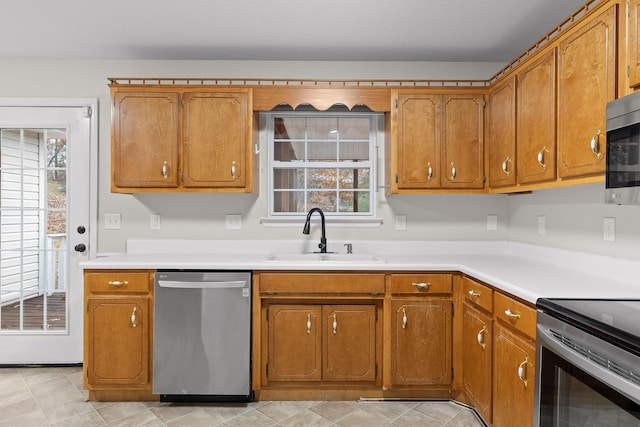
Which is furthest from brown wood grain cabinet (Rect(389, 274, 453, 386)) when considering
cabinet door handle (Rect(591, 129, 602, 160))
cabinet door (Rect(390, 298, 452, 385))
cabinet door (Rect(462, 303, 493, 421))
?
cabinet door handle (Rect(591, 129, 602, 160))

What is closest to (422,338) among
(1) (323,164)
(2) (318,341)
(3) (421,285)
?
(3) (421,285)

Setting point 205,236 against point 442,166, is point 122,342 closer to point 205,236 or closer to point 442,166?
point 205,236

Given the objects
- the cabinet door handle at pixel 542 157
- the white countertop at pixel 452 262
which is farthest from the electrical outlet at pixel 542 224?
the cabinet door handle at pixel 542 157

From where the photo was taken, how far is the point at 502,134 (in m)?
2.52

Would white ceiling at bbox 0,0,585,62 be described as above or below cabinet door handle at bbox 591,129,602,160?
above

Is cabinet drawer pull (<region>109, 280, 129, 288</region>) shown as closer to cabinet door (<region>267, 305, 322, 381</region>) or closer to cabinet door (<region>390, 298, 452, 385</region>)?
cabinet door (<region>267, 305, 322, 381</region>)

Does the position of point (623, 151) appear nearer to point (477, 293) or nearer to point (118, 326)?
point (477, 293)

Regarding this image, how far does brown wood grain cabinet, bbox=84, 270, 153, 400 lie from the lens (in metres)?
2.45

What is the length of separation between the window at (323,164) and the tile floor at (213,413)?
1.39m

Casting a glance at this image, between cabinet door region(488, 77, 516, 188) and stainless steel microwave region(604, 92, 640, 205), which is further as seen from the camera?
cabinet door region(488, 77, 516, 188)

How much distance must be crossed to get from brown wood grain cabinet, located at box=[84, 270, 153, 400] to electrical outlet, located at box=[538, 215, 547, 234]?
8.37ft

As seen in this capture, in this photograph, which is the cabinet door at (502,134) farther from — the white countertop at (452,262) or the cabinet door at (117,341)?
the cabinet door at (117,341)

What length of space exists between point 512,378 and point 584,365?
621mm

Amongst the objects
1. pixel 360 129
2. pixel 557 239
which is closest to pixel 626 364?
pixel 557 239
